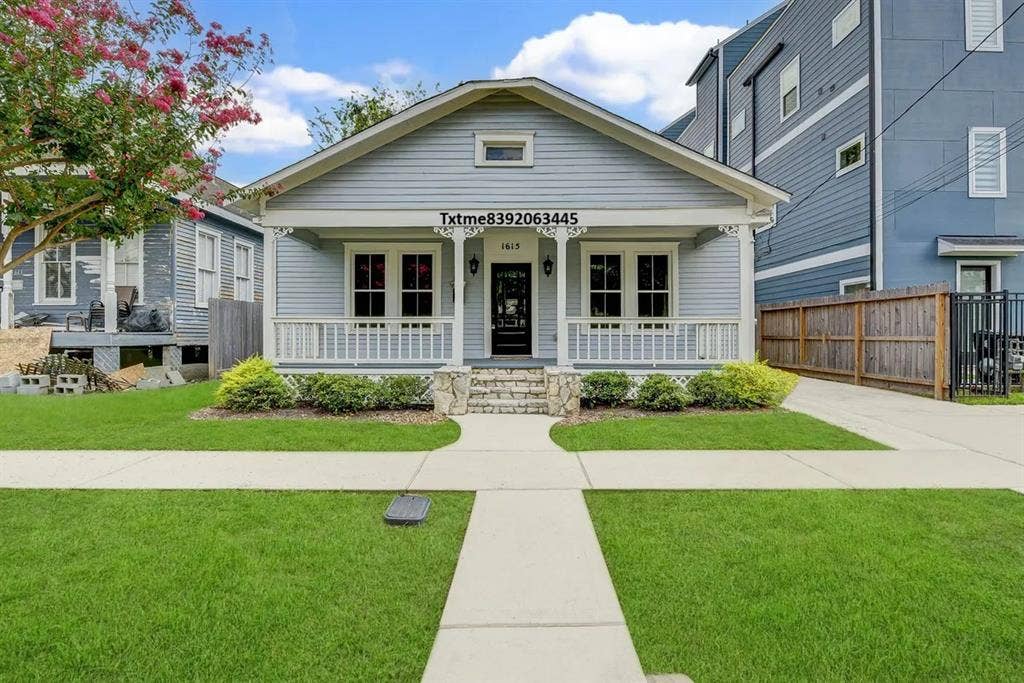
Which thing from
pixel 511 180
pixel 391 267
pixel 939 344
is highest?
pixel 511 180

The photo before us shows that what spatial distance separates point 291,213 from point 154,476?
5.82 metres

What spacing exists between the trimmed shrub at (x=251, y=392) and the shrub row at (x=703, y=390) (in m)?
5.06

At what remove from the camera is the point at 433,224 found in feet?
Result: 31.8

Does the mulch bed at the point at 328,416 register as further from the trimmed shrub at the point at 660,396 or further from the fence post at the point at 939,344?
the fence post at the point at 939,344

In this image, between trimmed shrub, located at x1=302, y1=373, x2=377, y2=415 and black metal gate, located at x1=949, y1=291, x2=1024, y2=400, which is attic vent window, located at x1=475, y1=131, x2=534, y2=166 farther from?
black metal gate, located at x1=949, y1=291, x2=1024, y2=400

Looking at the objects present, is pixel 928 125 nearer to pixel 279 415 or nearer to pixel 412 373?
pixel 412 373

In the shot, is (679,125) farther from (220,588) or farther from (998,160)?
(220,588)

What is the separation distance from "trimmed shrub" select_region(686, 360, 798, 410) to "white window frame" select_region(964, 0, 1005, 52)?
31.7 feet

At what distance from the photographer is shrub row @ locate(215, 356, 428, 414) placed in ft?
28.1

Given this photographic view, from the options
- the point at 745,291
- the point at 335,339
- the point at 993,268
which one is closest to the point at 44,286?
the point at 335,339

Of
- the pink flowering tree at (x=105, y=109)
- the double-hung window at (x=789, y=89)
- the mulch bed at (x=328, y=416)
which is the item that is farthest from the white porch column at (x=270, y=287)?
the double-hung window at (x=789, y=89)

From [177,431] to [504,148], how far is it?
23.7 feet

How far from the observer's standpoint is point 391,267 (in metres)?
11.4

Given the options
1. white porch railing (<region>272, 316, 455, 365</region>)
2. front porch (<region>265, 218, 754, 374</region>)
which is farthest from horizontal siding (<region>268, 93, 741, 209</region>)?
white porch railing (<region>272, 316, 455, 365</region>)
